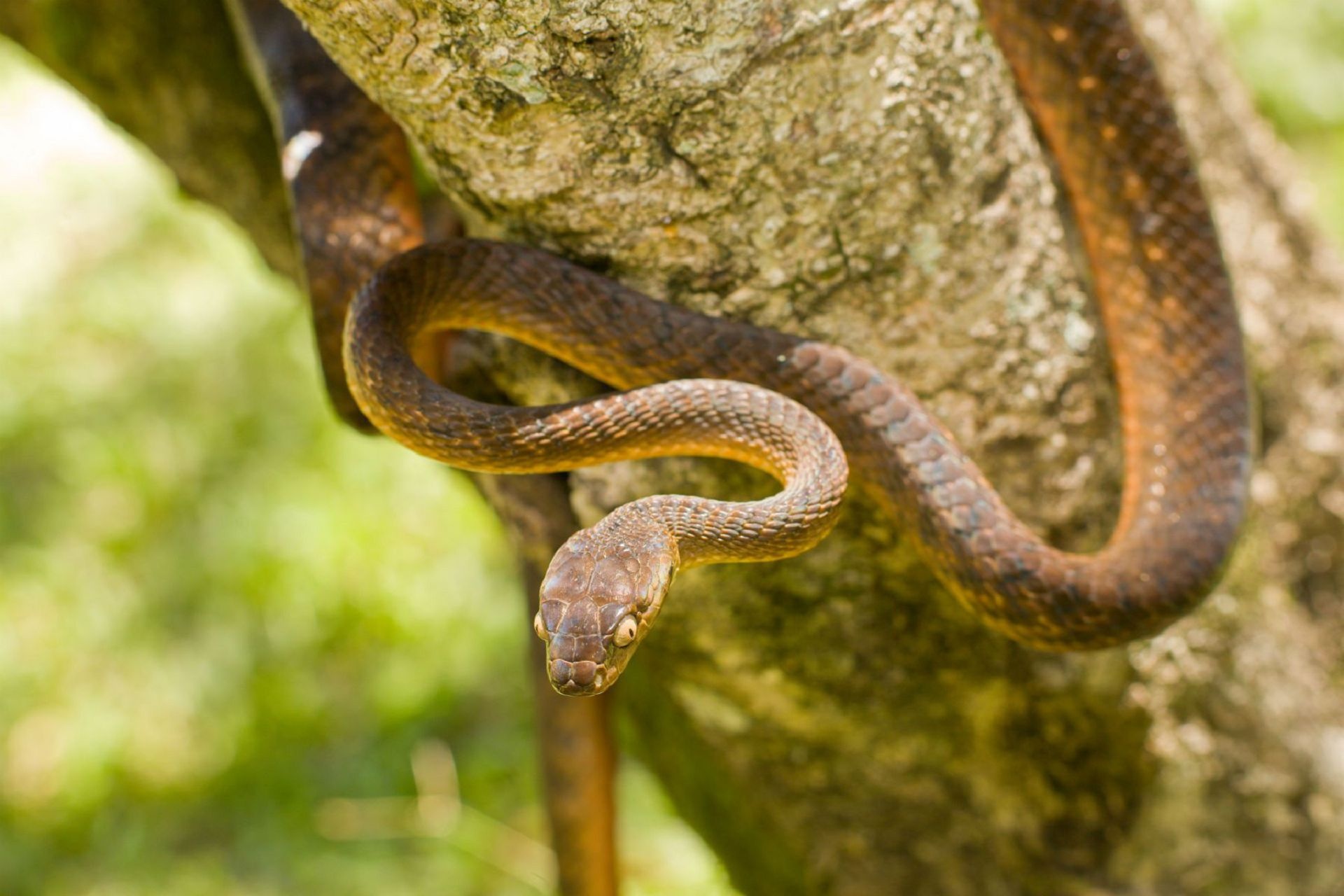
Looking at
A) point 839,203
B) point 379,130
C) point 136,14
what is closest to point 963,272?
point 839,203

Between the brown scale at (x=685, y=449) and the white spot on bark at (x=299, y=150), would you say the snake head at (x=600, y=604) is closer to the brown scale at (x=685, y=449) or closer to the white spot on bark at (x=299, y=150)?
the brown scale at (x=685, y=449)

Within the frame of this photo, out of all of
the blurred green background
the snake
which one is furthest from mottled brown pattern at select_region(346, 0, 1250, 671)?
the blurred green background

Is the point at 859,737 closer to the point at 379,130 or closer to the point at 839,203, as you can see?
the point at 839,203

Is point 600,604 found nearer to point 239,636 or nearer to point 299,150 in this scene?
point 299,150

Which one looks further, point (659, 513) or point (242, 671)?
point (242, 671)

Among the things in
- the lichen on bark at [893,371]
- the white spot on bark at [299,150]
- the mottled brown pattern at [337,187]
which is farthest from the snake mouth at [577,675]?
the white spot on bark at [299,150]
